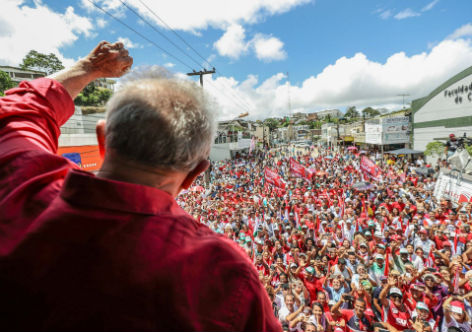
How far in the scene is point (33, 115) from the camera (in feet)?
3.11

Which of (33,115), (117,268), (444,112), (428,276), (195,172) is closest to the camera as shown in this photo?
(117,268)

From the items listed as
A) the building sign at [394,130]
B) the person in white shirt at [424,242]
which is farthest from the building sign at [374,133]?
the person in white shirt at [424,242]

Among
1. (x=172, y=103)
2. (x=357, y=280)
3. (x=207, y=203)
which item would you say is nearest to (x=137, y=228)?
(x=172, y=103)

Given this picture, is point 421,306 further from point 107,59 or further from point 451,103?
point 451,103

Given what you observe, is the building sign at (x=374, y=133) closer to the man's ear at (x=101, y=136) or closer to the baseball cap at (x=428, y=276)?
the baseball cap at (x=428, y=276)

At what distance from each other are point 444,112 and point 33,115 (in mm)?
27895

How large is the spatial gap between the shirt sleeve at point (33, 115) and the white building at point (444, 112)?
24.7 m

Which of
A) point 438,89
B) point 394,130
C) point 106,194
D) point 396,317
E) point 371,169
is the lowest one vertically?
point 396,317

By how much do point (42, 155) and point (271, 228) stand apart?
26.8 feet

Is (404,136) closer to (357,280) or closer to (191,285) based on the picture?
(357,280)

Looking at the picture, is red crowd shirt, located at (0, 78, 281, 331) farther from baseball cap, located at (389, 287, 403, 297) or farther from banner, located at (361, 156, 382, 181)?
banner, located at (361, 156, 382, 181)

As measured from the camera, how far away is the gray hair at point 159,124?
2.15 ft

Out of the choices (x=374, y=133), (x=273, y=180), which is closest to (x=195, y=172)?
(x=273, y=180)

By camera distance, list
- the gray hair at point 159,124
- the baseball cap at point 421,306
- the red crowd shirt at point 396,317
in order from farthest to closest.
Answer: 1. the red crowd shirt at point 396,317
2. the baseball cap at point 421,306
3. the gray hair at point 159,124
